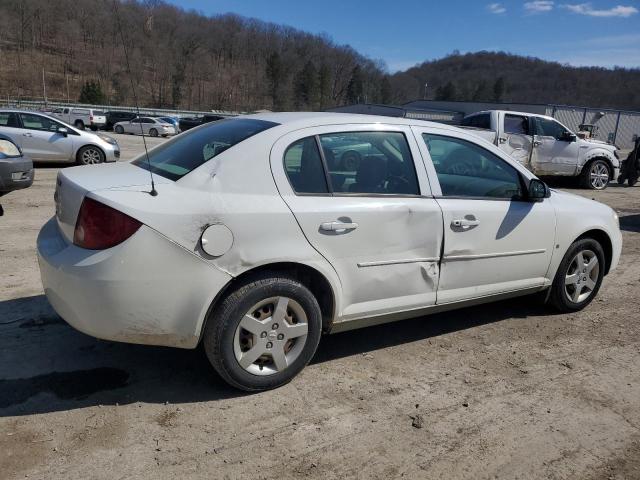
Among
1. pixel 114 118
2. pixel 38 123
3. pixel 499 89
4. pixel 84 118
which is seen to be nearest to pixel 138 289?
pixel 38 123

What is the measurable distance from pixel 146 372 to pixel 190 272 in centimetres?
99

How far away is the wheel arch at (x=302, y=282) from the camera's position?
118 inches

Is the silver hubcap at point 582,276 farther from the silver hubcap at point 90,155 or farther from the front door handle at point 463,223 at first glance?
the silver hubcap at point 90,155

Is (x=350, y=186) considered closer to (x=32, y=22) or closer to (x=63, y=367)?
(x=63, y=367)

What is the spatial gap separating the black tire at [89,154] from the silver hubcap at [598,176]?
12.7 meters

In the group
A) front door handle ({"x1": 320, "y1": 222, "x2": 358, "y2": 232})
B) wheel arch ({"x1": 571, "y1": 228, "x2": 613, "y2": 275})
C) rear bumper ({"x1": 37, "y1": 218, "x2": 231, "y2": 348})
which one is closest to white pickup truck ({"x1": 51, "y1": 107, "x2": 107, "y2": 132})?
wheel arch ({"x1": 571, "y1": 228, "x2": 613, "y2": 275})

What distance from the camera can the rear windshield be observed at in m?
3.22

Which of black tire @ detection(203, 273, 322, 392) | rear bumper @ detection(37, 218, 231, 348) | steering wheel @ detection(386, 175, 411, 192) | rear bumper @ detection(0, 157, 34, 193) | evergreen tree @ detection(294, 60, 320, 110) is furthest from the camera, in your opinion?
evergreen tree @ detection(294, 60, 320, 110)

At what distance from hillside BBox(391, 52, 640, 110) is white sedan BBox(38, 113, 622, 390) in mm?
117731

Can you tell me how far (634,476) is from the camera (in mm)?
2688

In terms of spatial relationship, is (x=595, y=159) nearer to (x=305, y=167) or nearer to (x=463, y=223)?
(x=463, y=223)

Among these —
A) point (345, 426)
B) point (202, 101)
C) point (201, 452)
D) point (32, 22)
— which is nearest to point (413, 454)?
point (345, 426)

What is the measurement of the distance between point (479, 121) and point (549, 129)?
182cm

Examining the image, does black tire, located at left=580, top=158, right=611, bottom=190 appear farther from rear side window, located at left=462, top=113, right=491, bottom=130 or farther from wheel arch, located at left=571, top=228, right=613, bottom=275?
wheel arch, located at left=571, top=228, right=613, bottom=275
